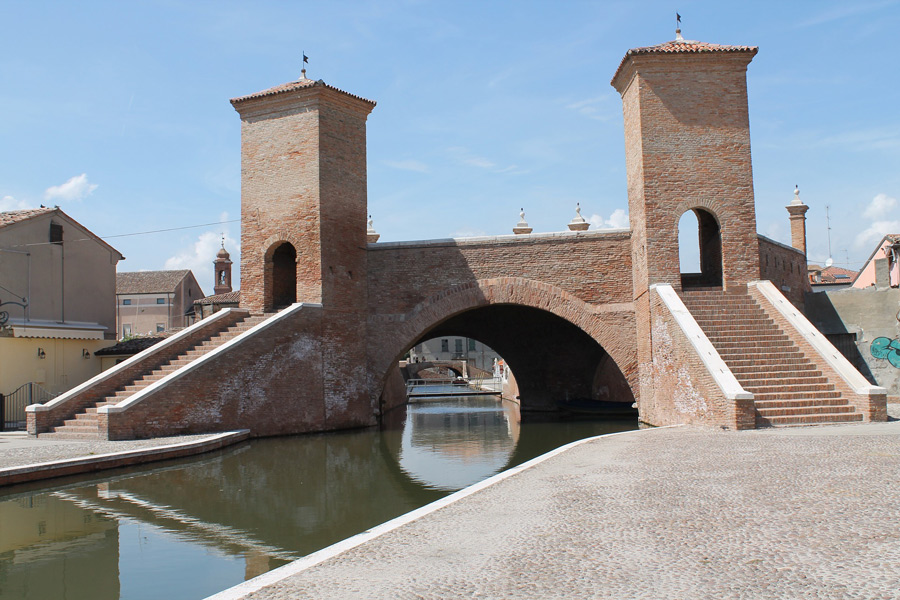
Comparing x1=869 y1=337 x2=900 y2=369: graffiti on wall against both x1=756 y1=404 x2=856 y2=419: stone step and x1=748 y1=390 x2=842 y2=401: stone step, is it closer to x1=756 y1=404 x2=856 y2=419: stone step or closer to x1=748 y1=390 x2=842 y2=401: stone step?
x1=748 y1=390 x2=842 y2=401: stone step

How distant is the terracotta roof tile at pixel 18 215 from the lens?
18.4 metres

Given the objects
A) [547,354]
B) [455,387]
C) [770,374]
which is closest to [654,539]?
[770,374]

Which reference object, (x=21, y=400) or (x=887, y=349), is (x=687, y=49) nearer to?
(x=887, y=349)

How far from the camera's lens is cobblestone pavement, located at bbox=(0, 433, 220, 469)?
385 inches

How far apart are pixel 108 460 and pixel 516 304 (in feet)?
29.5

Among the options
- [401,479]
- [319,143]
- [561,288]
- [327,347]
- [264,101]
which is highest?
[264,101]

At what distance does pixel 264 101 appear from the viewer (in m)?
16.1

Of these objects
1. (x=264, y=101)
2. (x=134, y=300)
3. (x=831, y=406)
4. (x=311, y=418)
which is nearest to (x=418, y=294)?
(x=311, y=418)

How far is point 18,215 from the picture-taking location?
62.6ft

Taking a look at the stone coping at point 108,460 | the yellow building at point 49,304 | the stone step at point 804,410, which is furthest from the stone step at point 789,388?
the yellow building at point 49,304

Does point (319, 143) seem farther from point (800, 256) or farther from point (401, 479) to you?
point (800, 256)

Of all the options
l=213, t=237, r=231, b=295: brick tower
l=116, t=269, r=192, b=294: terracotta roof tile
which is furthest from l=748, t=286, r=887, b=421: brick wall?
l=116, t=269, r=192, b=294: terracotta roof tile

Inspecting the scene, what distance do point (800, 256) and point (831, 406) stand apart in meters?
7.81

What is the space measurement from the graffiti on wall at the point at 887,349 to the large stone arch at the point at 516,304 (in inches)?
208
